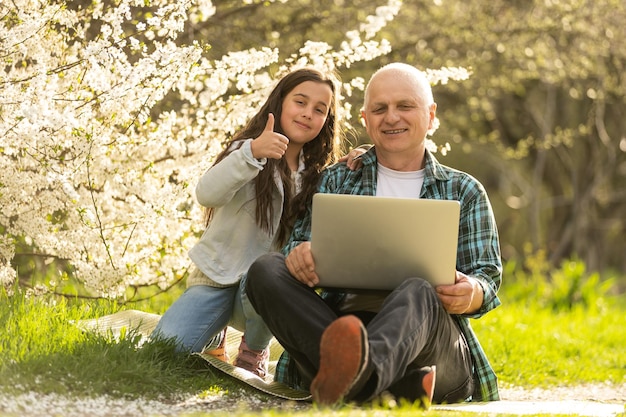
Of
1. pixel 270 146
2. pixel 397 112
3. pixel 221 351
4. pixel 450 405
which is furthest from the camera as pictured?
pixel 221 351

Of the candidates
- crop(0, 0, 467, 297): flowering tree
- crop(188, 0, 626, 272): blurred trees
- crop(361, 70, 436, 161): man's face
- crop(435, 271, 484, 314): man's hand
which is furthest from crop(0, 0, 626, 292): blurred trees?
crop(435, 271, 484, 314): man's hand

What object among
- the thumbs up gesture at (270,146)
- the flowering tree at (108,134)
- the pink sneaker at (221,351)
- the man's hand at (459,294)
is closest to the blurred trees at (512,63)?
the flowering tree at (108,134)

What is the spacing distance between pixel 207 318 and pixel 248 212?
1.61 ft

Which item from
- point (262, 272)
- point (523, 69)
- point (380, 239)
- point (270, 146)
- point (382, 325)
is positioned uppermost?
point (523, 69)

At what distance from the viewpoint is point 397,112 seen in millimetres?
3908

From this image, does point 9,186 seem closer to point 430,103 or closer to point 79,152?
point 79,152

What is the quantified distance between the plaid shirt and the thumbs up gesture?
33 cm

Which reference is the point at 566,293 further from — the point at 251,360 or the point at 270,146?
the point at 270,146

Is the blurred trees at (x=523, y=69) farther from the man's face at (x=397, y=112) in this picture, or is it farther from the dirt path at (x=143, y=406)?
the dirt path at (x=143, y=406)

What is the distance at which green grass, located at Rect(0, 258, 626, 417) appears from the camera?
328 cm

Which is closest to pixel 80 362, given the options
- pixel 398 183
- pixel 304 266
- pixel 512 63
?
pixel 304 266

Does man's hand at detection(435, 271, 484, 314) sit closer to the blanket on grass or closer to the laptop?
the laptop

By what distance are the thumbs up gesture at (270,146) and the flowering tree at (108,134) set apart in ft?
1.87

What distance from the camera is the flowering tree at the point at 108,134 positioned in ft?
13.1
